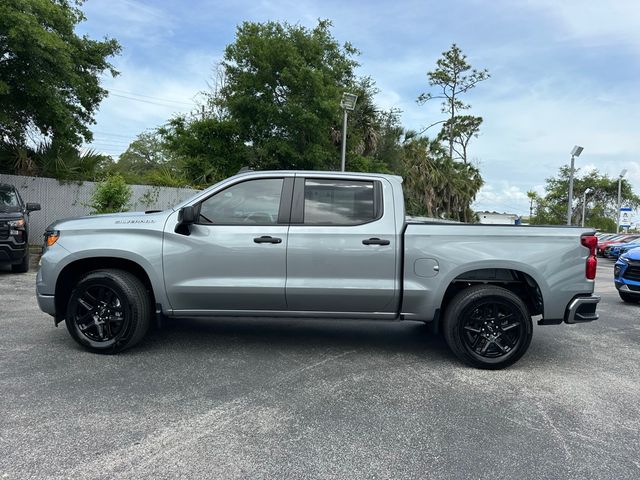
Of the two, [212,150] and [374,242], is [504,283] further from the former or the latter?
[212,150]

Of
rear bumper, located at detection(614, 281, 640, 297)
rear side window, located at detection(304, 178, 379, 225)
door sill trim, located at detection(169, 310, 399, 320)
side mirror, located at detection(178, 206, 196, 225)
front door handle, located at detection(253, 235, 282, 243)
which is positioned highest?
rear side window, located at detection(304, 178, 379, 225)

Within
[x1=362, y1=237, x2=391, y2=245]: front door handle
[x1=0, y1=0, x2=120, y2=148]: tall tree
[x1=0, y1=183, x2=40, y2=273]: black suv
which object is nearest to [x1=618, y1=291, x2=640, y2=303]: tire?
[x1=362, y1=237, x2=391, y2=245]: front door handle

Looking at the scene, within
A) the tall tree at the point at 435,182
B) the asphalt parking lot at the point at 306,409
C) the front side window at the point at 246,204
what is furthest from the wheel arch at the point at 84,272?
the tall tree at the point at 435,182

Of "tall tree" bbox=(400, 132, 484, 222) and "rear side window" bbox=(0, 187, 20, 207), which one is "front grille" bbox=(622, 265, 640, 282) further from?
"tall tree" bbox=(400, 132, 484, 222)

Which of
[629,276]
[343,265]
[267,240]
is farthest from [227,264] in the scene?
[629,276]

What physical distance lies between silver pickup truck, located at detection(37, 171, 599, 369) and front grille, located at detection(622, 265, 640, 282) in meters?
5.35

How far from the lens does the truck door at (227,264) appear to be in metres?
4.80

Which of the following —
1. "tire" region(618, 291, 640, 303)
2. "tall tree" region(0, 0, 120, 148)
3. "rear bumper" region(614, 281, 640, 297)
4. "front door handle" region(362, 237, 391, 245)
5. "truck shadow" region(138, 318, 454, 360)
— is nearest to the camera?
"front door handle" region(362, 237, 391, 245)

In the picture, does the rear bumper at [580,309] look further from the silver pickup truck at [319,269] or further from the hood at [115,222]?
the hood at [115,222]

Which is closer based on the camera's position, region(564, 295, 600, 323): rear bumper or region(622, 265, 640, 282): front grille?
region(564, 295, 600, 323): rear bumper

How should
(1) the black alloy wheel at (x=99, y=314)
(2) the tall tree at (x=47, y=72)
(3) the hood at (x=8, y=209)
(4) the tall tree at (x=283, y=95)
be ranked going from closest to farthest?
(1) the black alloy wheel at (x=99, y=314)
(3) the hood at (x=8, y=209)
(2) the tall tree at (x=47, y=72)
(4) the tall tree at (x=283, y=95)

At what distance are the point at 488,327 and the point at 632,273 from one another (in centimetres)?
614

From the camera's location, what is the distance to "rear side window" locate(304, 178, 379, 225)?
4.92m

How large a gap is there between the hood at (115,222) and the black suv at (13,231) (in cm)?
594
